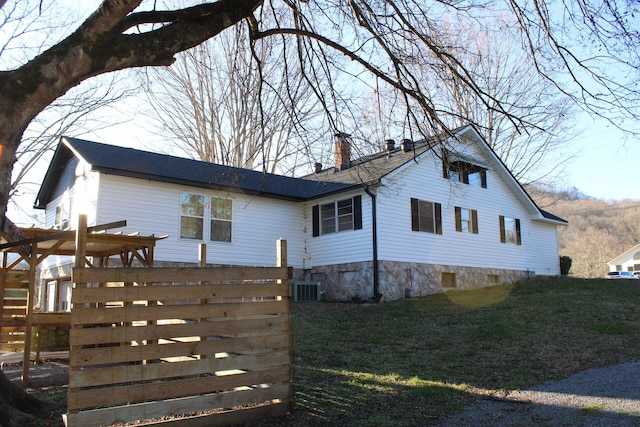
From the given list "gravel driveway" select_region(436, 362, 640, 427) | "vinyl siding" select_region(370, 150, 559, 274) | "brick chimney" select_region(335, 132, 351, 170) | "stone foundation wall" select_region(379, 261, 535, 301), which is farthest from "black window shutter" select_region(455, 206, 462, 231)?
"gravel driveway" select_region(436, 362, 640, 427)

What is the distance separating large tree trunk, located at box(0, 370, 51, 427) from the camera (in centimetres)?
473

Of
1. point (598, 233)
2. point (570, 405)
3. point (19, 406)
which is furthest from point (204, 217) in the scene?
point (598, 233)

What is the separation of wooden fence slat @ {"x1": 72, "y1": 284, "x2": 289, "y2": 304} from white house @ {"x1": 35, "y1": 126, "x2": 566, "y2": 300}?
885cm

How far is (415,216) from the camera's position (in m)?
17.4

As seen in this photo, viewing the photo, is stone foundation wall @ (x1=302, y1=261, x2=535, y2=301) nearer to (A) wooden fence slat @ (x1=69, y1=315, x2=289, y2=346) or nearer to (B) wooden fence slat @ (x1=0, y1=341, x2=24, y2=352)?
(B) wooden fence slat @ (x1=0, y1=341, x2=24, y2=352)

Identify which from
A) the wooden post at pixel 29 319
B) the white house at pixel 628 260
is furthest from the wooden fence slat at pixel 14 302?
the white house at pixel 628 260

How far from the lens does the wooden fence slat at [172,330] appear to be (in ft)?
13.6

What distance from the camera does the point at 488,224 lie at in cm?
1997

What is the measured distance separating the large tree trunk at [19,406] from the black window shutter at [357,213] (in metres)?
11.9

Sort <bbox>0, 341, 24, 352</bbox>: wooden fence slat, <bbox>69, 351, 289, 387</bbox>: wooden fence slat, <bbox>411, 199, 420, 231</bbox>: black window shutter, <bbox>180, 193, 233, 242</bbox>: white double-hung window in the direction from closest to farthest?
1. <bbox>69, 351, 289, 387</bbox>: wooden fence slat
2. <bbox>0, 341, 24, 352</bbox>: wooden fence slat
3. <bbox>180, 193, 233, 242</bbox>: white double-hung window
4. <bbox>411, 199, 420, 231</bbox>: black window shutter

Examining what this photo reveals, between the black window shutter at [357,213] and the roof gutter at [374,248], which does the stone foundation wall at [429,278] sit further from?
the black window shutter at [357,213]

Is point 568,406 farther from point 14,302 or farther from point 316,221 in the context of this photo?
point 316,221

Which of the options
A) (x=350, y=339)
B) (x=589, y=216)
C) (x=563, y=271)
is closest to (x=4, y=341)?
(x=350, y=339)

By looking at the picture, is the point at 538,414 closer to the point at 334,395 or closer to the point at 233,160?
the point at 334,395
